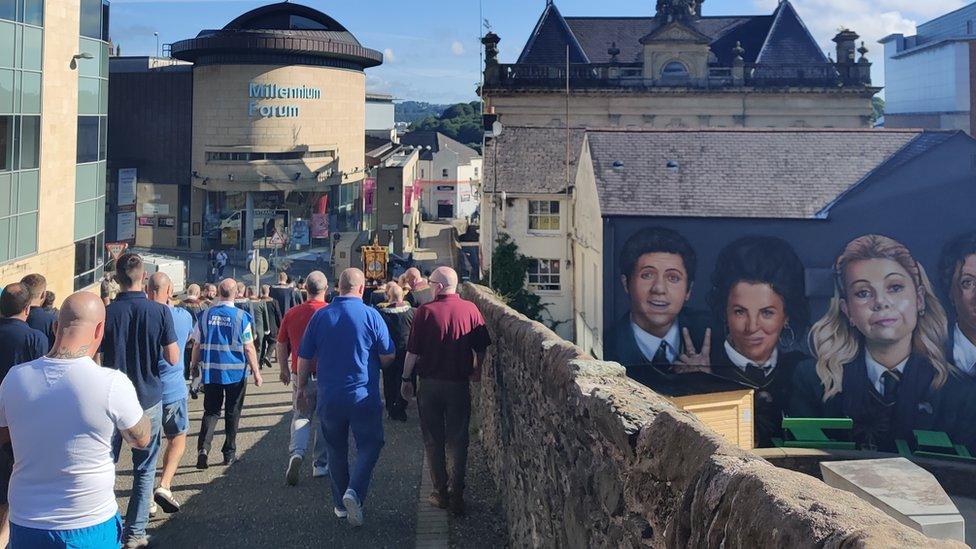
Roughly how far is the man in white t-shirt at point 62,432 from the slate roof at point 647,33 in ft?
175

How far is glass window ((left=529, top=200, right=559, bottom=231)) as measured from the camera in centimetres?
3947

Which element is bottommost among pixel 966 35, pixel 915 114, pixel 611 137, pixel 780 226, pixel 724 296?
pixel 724 296

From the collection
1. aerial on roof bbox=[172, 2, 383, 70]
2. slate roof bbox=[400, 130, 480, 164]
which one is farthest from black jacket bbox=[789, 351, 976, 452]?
slate roof bbox=[400, 130, 480, 164]

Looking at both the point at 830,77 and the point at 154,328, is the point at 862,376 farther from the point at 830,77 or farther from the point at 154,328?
the point at 830,77

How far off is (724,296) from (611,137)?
7.00 m

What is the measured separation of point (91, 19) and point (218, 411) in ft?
64.4

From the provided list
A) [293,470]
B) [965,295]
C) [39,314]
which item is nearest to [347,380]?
[293,470]

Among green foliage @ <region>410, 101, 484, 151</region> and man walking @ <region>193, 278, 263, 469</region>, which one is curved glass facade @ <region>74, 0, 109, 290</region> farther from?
green foliage @ <region>410, 101, 484, 151</region>

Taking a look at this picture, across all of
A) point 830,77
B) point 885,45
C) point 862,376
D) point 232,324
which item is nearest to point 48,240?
point 232,324

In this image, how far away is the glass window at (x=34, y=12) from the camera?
20.6 metres

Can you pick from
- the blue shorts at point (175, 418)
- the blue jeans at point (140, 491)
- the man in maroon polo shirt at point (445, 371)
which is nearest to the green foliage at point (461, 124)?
the man in maroon polo shirt at point (445, 371)

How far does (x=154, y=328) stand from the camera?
654 cm

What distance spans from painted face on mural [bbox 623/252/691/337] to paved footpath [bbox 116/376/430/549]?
19.7 metres

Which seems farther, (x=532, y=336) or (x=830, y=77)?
(x=830, y=77)
